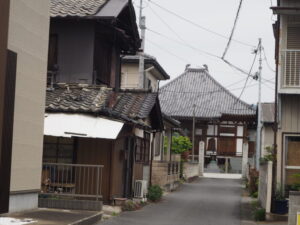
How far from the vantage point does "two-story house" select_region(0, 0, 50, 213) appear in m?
12.1

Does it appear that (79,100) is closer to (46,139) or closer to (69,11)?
(46,139)

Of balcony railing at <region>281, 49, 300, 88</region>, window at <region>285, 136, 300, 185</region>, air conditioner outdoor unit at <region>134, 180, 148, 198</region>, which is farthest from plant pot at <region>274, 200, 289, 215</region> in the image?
air conditioner outdoor unit at <region>134, 180, 148, 198</region>

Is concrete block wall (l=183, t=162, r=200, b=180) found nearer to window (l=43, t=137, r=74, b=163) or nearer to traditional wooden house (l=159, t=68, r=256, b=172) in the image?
traditional wooden house (l=159, t=68, r=256, b=172)

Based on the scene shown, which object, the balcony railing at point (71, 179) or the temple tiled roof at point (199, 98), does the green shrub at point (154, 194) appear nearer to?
the balcony railing at point (71, 179)

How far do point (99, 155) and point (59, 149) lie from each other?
1.34 m

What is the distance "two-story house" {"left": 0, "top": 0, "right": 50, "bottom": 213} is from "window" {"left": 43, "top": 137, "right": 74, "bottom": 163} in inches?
159

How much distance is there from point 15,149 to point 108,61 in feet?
35.1

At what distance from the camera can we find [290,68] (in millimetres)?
19469

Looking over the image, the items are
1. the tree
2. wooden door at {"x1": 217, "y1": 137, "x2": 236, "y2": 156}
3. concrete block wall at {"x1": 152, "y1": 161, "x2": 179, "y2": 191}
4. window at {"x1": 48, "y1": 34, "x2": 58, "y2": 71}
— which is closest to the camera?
window at {"x1": 48, "y1": 34, "x2": 58, "y2": 71}

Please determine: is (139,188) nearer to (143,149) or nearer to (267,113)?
(143,149)

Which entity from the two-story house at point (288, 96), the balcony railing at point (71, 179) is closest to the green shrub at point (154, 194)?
the balcony railing at point (71, 179)

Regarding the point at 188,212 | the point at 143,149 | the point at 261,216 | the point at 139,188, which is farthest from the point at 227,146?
the point at 261,216

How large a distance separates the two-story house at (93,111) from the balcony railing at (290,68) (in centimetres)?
516

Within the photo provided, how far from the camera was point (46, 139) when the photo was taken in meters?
18.8
